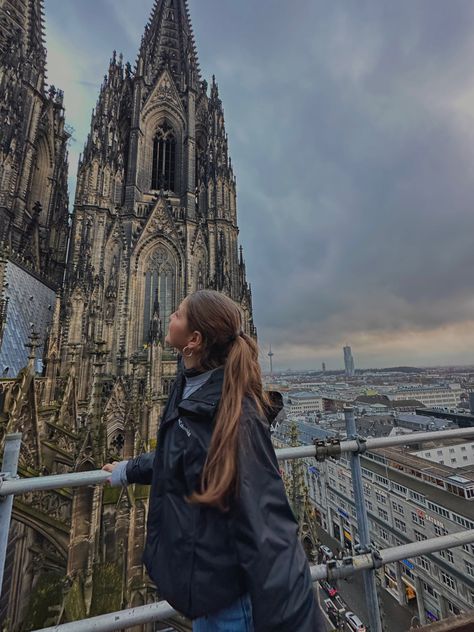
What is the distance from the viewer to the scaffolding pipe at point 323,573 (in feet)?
3.88

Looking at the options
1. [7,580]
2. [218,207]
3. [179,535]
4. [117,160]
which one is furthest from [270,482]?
[117,160]

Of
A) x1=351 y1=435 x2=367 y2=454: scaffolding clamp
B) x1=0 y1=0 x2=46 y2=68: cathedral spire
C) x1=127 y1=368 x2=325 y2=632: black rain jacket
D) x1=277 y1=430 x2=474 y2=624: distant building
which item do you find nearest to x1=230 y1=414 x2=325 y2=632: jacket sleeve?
x1=127 y1=368 x2=325 y2=632: black rain jacket

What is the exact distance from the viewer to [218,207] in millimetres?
22344

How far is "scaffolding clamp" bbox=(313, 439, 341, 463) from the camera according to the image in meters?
1.61

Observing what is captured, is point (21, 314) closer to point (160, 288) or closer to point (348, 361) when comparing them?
point (160, 288)

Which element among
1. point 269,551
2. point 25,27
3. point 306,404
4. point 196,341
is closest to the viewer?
point 269,551

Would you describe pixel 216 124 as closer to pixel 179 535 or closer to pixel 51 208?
pixel 51 208

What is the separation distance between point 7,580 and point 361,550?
6243 mm

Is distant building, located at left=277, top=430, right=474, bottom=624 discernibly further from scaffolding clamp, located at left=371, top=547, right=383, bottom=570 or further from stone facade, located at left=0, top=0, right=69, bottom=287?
stone facade, located at left=0, top=0, right=69, bottom=287

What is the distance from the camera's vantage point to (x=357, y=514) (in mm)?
1729

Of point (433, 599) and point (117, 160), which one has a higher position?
point (117, 160)

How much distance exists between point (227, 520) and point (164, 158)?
27.2m

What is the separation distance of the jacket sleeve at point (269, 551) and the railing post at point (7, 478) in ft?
3.07

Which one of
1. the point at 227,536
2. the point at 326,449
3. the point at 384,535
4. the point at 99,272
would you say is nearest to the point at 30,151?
the point at 99,272
